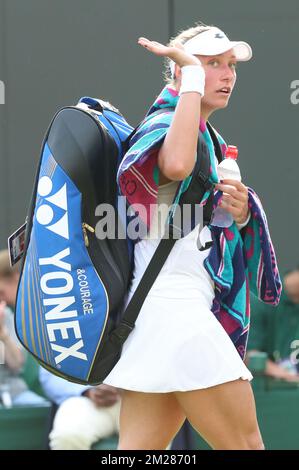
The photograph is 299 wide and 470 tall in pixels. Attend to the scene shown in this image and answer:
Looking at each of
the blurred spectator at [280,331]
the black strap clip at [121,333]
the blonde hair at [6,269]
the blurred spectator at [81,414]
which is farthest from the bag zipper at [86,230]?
the blurred spectator at [280,331]

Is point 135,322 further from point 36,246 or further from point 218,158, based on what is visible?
point 218,158

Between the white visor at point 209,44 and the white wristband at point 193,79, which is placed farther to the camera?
the white visor at point 209,44

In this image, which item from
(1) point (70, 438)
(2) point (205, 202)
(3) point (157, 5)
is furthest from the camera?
(3) point (157, 5)

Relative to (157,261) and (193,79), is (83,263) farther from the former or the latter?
(193,79)

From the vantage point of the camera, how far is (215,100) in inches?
124

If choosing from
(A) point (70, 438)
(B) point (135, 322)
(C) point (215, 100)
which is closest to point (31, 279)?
(B) point (135, 322)

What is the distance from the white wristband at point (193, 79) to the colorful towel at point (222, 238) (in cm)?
11

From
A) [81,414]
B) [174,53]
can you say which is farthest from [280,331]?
[174,53]

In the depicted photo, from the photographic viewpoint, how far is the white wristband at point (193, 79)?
2941 mm

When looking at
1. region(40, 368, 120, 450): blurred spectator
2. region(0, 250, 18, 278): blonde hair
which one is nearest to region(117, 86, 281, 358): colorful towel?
region(40, 368, 120, 450): blurred spectator

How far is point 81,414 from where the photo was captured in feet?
16.1

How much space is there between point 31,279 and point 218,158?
0.65 m

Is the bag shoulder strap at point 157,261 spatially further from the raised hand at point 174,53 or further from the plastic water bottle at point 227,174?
the raised hand at point 174,53

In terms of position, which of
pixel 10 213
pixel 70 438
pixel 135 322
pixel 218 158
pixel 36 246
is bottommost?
pixel 70 438
